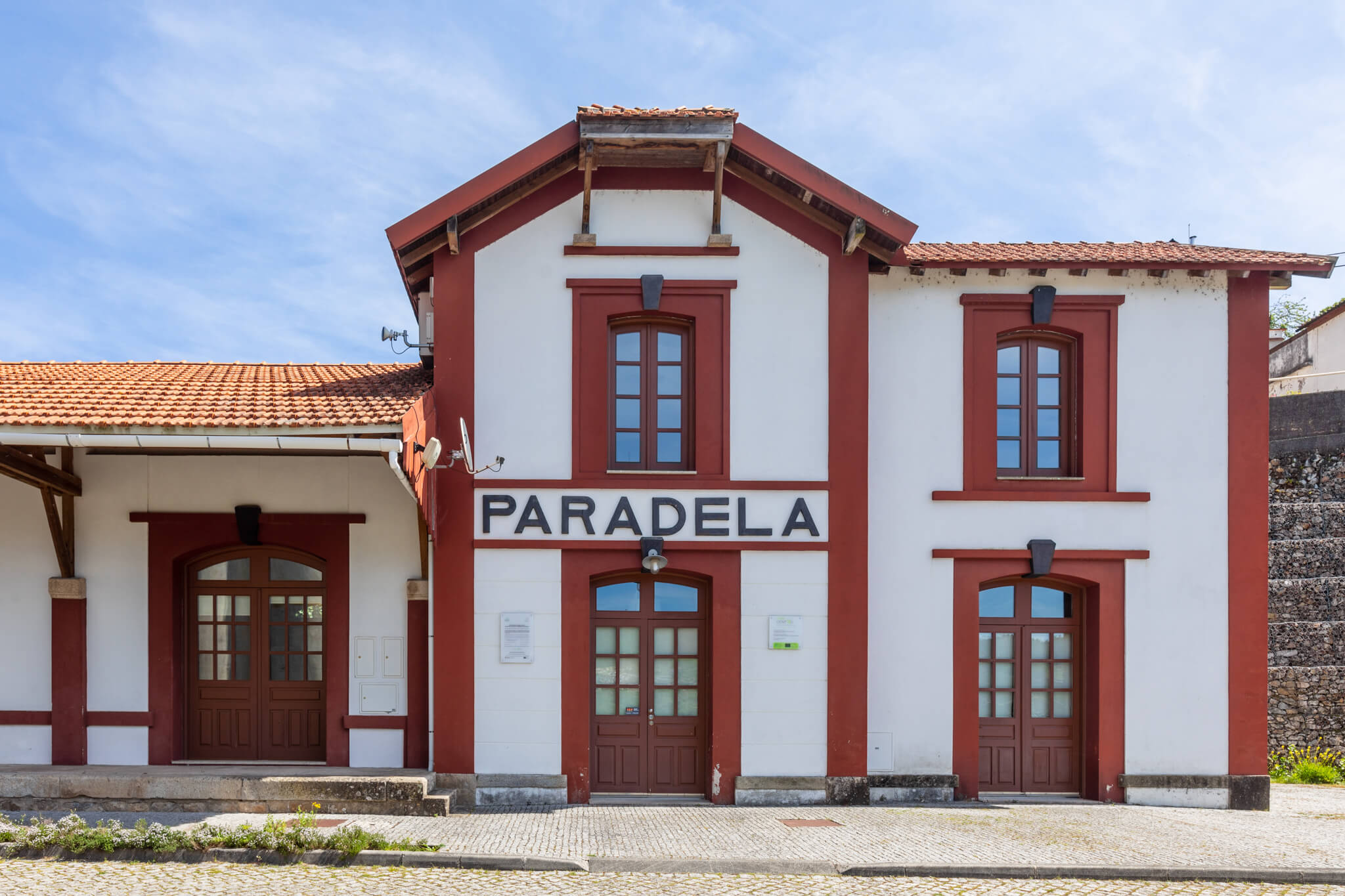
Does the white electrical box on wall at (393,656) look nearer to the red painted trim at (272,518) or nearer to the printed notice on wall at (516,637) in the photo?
the printed notice on wall at (516,637)

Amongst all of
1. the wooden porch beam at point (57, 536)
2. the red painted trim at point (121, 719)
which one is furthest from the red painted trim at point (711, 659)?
the wooden porch beam at point (57, 536)

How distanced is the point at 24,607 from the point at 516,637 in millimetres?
5398

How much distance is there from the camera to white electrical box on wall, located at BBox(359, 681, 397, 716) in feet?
31.9

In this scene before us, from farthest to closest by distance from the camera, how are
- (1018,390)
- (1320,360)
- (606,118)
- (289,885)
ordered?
1. (1320,360)
2. (1018,390)
3. (606,118)
4. (289,885)

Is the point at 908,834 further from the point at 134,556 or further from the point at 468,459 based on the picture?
the point at 134,556

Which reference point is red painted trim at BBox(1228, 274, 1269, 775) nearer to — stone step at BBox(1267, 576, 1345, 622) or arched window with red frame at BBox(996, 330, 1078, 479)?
arched window with red frame at BBox(996, 330, 1078, 479)

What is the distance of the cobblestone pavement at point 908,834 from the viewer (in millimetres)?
7473

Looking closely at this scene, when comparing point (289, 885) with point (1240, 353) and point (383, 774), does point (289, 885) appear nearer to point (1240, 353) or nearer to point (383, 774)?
point (383, 774)

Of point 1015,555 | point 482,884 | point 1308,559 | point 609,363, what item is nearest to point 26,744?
point 482,884

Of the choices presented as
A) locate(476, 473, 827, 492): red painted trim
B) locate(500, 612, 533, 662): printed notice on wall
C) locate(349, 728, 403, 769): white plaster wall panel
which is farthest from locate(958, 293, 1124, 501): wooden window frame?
locate(349, 728, 403, 769): white plaster wall panel

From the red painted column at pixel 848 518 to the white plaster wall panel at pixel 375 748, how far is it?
464cm

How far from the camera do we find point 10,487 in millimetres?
9844

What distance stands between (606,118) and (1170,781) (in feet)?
30.6

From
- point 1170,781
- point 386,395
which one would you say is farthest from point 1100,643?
point 386,395
